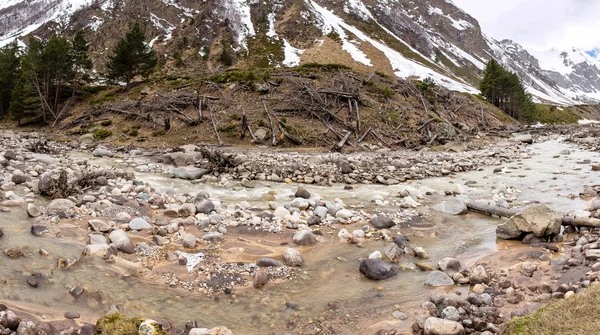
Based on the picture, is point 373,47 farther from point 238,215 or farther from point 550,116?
point 238,215

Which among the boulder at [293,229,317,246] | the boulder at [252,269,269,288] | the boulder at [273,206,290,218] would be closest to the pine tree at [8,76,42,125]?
the boulder at [273,206,290,218]

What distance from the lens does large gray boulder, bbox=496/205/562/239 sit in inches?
275

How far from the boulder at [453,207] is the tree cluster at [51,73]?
4036 cm

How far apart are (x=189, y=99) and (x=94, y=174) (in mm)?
21169

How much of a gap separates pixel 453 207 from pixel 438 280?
483cm

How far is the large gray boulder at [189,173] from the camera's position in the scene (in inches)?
582

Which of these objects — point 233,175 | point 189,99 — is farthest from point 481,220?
point 189,99

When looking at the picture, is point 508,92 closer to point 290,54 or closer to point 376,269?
point 290,54

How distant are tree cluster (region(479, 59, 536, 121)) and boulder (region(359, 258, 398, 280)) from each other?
259 ft

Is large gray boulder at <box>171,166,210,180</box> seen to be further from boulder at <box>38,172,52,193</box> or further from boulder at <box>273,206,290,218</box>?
boulder at <box>273,206,290,218</box>

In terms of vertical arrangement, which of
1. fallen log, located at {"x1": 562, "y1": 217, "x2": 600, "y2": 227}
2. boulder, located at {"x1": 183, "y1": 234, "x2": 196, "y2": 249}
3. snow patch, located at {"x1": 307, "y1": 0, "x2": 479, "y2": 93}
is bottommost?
boulder, located at {"x1": 183, "y1": 234, "x2": 196, "y2": 249}

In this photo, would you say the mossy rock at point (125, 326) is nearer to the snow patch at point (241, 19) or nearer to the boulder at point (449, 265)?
the boulder at point (449, 265)

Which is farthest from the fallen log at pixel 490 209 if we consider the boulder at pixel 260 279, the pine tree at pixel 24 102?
the pine tree at pixel 24 102

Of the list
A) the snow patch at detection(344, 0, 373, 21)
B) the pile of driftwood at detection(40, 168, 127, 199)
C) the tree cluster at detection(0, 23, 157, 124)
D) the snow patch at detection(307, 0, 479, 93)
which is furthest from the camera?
the snow patch at detection(344, 0, 373, 21)
